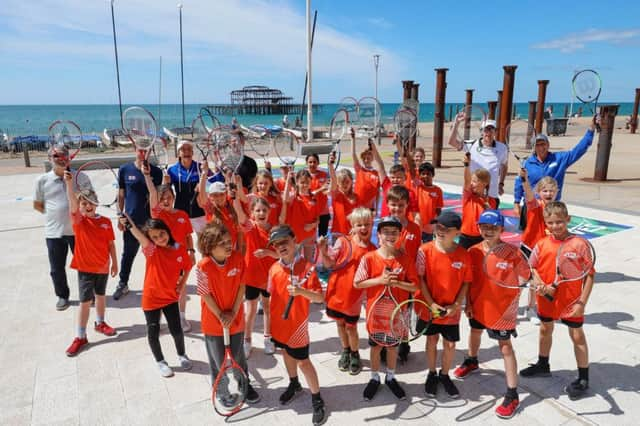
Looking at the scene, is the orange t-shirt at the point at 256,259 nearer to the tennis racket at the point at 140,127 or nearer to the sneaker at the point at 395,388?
the sneaker at the point at 395,388

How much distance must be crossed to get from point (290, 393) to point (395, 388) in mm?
968

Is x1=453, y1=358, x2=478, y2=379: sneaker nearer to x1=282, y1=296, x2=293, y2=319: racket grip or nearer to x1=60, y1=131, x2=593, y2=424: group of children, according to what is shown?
x1=60, y1=131, x2=593, y2=424: group of children

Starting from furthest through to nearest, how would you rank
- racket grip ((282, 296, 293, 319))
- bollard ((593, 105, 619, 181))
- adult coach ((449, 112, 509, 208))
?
bollard ((593, 105, 619, 181)), adult coach ((449, 112, 509, 208)), racket grip ((282, 296, 293, 319))

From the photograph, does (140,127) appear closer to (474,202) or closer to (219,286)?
(219,286)

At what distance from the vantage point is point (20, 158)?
24688mm

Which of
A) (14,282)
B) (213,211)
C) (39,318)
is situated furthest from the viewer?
(14,282)

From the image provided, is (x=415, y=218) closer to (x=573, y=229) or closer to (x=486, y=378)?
(x=486, y=378)

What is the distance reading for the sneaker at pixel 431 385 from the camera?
156 inches

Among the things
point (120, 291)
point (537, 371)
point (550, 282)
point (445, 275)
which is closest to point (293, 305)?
point (445, 275)

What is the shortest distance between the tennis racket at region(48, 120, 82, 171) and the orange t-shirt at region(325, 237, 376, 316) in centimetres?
360

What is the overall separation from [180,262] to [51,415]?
169 cm

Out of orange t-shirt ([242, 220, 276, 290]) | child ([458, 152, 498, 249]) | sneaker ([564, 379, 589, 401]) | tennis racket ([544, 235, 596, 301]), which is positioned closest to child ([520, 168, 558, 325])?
child ([458, 152, 498, 249])

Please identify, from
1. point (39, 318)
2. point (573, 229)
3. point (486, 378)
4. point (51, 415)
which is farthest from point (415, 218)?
point (573, 229)

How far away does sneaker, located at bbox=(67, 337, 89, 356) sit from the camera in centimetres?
471
